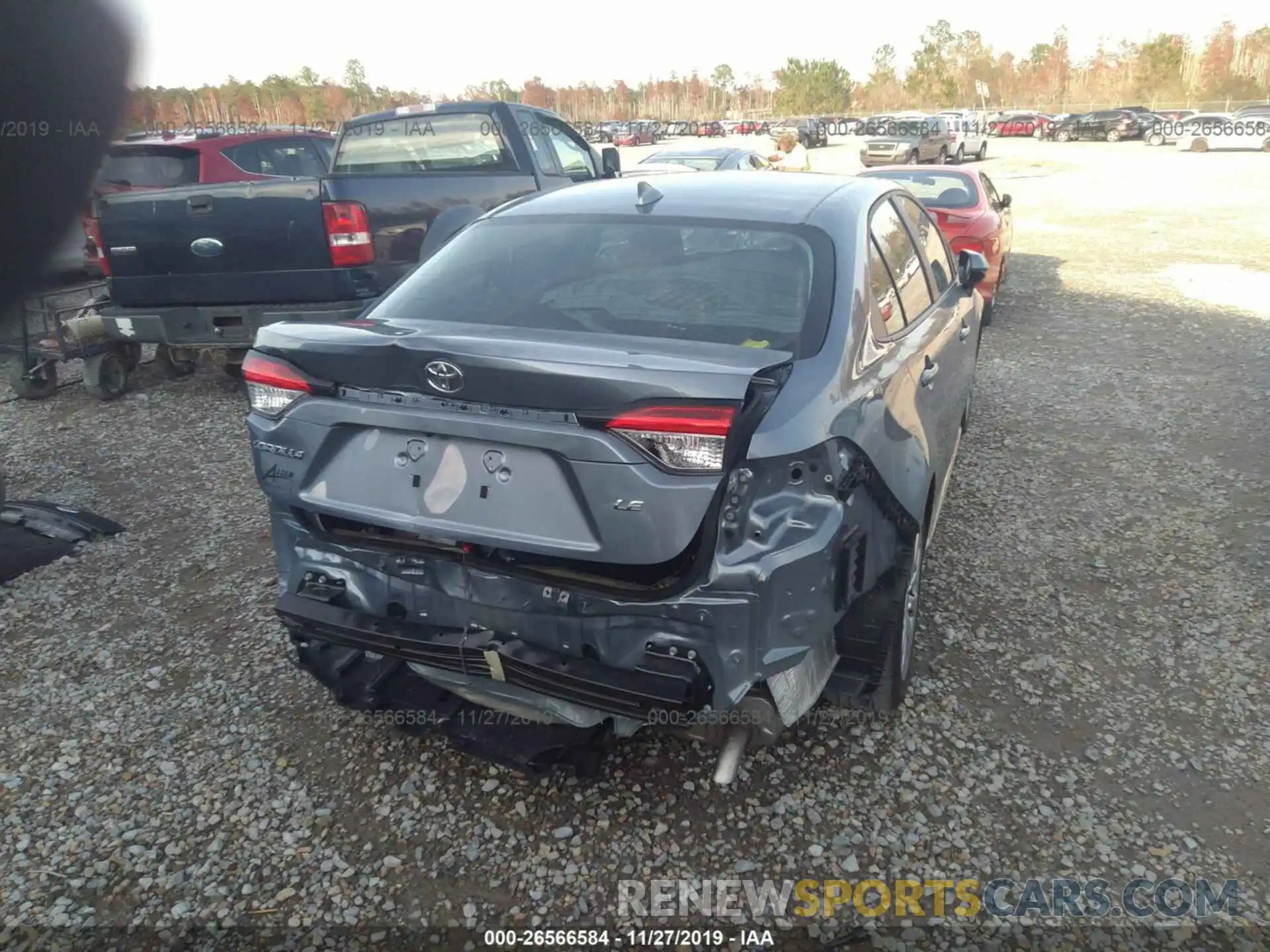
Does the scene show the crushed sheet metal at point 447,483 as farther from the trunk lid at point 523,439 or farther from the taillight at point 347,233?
the taillight at point 347,233

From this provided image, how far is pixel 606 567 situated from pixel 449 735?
833mm

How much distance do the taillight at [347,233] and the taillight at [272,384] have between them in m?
3.59

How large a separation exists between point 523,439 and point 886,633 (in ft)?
4.04

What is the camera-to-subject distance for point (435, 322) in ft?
8.87

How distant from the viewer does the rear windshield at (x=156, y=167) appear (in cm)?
849

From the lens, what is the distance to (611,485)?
6.79 ft

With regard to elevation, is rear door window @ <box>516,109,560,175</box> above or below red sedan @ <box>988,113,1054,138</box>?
below

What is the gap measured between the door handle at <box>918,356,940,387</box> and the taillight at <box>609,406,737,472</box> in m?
1.33

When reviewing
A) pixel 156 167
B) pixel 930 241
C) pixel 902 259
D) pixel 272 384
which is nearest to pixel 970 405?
pixel 930 241

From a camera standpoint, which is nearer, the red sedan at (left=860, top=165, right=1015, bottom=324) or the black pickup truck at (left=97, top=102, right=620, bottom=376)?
the black pickup truck at (left=97, top=102, right=620, bottom=376)

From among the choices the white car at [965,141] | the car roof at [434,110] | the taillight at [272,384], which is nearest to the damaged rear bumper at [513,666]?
the taillight at [272,384]

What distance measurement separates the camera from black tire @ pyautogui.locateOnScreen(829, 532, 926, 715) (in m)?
2.53

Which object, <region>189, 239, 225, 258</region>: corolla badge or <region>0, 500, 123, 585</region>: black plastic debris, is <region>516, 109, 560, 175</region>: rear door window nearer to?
<region>189, 239, 225, 258</region>: corolla badge

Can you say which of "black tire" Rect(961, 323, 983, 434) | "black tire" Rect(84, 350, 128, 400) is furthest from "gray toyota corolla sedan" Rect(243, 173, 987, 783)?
"black tire" Rect(84, 350, 128, 400)
